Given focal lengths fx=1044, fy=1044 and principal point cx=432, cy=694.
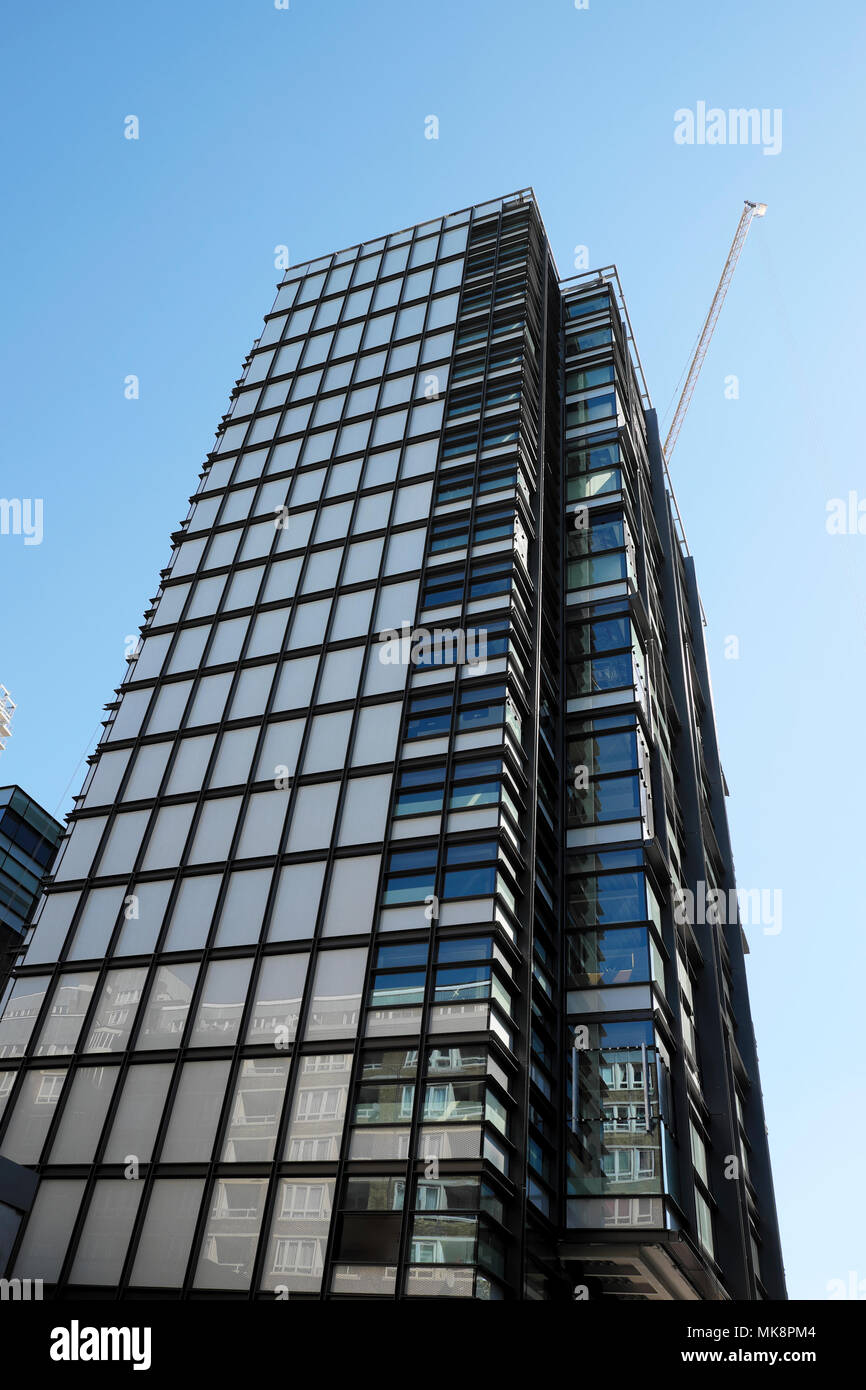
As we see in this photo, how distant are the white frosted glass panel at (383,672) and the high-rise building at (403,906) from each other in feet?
0.27

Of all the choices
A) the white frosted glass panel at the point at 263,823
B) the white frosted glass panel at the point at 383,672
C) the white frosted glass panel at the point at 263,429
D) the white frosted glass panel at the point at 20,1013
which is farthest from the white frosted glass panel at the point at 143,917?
the white frosted glass panel at the point at 263,429

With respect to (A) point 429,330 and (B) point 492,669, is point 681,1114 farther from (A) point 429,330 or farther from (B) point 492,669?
(A) point 429,330

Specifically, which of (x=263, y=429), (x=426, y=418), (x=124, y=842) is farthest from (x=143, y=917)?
(x=263, y=429)

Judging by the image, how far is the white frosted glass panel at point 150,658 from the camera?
42094mm

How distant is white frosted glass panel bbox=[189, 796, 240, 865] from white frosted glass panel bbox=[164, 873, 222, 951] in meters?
0.73

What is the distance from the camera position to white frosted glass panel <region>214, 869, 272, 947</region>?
104ft

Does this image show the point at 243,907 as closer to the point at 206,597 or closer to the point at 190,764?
the point at 190,764

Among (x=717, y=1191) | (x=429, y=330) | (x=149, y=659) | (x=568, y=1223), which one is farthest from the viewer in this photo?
(x=429, y=330)

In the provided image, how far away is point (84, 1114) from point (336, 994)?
25.5ft

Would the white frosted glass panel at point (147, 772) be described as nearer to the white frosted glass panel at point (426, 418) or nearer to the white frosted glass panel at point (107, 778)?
the white frosted glass panel at point (107, 778)

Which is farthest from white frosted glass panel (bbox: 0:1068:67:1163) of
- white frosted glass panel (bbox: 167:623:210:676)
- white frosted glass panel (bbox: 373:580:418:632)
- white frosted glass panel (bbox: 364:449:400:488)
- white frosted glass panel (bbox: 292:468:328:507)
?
white frosted glass panel (bbox: 364:449:400:488)

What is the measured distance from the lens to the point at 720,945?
151 ft

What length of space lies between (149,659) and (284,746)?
9715 mm

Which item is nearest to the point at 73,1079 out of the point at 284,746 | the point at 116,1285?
the point at 116,1285
